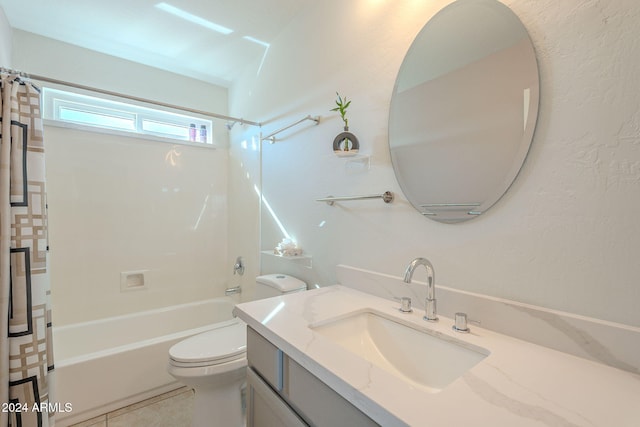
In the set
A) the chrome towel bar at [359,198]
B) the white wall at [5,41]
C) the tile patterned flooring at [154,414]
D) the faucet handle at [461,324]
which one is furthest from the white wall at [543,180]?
the white wall at [5,41]

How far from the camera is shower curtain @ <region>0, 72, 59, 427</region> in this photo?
47.9 inches

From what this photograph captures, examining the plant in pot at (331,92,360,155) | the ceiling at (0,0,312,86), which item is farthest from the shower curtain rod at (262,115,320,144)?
the ceiling at (0,0,312,86)

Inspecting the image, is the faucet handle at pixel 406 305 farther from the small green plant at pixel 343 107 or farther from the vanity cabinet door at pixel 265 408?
the small green plant at pixel 343 107

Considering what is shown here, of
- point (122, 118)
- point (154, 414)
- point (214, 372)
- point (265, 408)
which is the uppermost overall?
point (122, 118)

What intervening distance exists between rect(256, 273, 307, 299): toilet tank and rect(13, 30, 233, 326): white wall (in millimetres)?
1176

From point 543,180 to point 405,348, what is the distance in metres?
0.68

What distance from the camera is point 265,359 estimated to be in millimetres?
940

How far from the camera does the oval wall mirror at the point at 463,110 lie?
0.87 m

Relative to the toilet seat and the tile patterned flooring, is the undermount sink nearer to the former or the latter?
the toilet seat

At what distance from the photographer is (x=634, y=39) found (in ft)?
2.22

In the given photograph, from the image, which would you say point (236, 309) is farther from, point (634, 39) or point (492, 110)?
point (634, 39)

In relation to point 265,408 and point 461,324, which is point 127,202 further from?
point 461,324

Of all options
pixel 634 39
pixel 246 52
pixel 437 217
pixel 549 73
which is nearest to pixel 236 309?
pixel 437 217

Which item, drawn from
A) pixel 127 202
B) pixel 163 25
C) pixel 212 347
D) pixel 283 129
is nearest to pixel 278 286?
pixel 212 347
